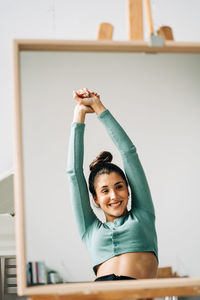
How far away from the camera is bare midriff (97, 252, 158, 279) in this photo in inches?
38.3

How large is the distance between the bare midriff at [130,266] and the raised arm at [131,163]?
0.38 feet

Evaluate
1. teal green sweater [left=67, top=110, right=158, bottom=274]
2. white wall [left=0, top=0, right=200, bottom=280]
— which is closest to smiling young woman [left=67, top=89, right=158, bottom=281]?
teal green sweater [left=67, top=110, right=158, bottom=274]

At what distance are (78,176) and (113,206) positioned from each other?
0.37 feet

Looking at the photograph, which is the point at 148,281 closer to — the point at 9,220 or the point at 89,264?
the point at 89,264

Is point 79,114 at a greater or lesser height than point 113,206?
greater

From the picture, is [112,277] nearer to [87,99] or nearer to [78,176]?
[78,176]

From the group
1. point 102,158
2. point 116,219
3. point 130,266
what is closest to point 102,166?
point 102,158

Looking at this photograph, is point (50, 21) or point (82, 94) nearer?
point (82, 94)

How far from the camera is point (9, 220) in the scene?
134 centimetres

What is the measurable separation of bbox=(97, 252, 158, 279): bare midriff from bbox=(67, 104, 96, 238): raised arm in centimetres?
9

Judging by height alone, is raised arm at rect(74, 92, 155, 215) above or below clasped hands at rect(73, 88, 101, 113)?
below

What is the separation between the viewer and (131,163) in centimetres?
103

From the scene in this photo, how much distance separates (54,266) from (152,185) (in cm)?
31

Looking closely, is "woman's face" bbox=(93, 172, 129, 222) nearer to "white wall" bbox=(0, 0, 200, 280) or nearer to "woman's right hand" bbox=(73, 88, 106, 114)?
"woman's right hand" bbox=(73, 88, 106, 114)
